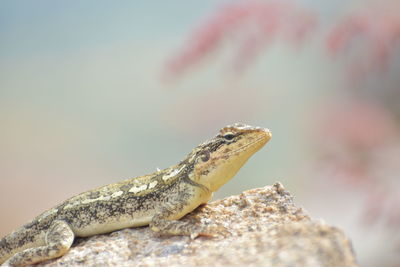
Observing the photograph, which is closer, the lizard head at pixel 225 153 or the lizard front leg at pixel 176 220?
the lizard front leg at pixel 176 220

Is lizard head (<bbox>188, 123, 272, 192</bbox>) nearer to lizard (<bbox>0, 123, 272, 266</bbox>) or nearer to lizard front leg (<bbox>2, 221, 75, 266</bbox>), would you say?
lizard (<bbox>0, 123, 272, 266</bbox>)

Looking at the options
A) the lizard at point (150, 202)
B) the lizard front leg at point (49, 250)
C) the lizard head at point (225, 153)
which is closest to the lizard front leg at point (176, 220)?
the lizard at point (150, 202)

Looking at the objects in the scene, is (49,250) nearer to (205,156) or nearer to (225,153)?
(205,156)

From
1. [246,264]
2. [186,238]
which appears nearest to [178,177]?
[186,238]

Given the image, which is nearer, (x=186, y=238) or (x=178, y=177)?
(x=186, y=238)

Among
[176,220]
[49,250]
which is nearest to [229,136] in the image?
[176,220]

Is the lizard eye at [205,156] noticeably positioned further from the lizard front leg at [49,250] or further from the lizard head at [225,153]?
the lizard front leg at [49,250]

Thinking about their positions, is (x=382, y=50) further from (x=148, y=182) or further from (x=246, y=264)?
(x=246, y=264)
